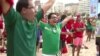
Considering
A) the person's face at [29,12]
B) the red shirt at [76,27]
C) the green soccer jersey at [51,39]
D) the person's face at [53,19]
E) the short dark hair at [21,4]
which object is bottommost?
the red shirt at [76,27]

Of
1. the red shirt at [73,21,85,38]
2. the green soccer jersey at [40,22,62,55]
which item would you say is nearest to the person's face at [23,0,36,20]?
the green soccer jersey at [40,22,62,55]

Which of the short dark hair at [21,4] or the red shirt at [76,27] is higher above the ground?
the short dark hair at [21,4]

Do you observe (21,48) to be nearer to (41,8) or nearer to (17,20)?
(17,20)

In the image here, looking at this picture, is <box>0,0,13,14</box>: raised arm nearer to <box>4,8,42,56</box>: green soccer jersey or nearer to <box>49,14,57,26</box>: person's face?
<box>4,8,42,56</box>: green soccer jersey

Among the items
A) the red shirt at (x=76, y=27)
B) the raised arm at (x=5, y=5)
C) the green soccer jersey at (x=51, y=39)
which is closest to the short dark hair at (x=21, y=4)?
the raised arm at (x=5, y=5)

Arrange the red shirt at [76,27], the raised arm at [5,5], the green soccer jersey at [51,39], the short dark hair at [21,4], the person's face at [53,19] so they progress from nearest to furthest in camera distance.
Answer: the raised arm at [5,5] < the short dark hair at [21,4] < the green soccer jersey at [51,39] < the person's face at [53,19] < the red shirt at [76,27]

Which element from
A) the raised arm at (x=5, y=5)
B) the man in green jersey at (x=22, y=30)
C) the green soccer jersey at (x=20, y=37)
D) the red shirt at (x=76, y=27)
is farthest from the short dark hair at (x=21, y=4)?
the red shirt at (x=76, y=27)

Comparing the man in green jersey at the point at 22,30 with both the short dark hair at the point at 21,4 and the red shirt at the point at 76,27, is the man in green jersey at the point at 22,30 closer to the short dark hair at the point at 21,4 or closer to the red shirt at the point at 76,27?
the short dark hair at the point at 21,4

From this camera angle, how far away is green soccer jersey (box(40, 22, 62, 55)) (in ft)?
14.1

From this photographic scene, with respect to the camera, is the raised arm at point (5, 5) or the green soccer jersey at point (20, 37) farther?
the green soccer jersey at point (20, 37)

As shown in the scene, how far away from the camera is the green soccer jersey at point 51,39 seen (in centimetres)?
429

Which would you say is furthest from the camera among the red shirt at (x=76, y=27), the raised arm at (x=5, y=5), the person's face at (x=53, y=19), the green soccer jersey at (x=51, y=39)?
the red shirt at (x=76, y=27)

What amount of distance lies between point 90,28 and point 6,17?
1144 centimetres

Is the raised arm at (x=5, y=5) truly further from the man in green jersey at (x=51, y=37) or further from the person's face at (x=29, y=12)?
the man in green jersey at (x=51, y=37)
